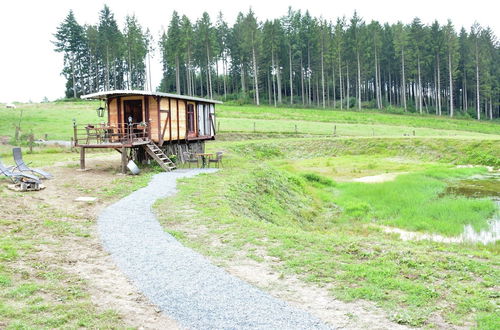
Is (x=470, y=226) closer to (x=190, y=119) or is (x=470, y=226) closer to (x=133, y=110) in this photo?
(x=133, y=110)

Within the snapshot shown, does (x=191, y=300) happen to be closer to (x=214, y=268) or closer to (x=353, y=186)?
(x=214, y=268)

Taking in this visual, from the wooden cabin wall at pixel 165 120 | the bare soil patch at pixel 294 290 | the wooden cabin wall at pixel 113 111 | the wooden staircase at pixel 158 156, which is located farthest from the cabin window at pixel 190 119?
the bare soil patch at pixel 294 290

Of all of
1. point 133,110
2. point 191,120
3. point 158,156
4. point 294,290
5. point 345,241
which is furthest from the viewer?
point 191,120

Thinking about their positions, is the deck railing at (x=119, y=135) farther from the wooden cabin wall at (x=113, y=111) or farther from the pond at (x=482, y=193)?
the pond at (x=482, y=193)

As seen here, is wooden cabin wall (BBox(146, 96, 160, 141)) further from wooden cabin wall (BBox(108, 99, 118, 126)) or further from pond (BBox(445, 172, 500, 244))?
pond (BBox(445, 172, 500, 244))

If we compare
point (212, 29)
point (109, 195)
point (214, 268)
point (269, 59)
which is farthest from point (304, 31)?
point (214, 268)

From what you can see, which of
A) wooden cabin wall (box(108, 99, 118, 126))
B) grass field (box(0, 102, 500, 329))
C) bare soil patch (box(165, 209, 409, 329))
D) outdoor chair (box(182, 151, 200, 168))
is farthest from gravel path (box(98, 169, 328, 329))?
outdoor chair (box(182, 151, 200, 168))

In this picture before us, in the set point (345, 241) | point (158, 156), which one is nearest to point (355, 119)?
point (158, 156)

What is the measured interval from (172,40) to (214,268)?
67.3 metres

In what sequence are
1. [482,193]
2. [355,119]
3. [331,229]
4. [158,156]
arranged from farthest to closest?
[355,119] → [158,156] → [482,193] → [331,229]

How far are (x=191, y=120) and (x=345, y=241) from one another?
20.3m

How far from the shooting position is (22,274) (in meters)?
7.20

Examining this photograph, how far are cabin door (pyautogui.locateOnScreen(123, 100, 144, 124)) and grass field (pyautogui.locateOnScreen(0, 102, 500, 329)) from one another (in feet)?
13.5

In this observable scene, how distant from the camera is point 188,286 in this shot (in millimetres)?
6723
